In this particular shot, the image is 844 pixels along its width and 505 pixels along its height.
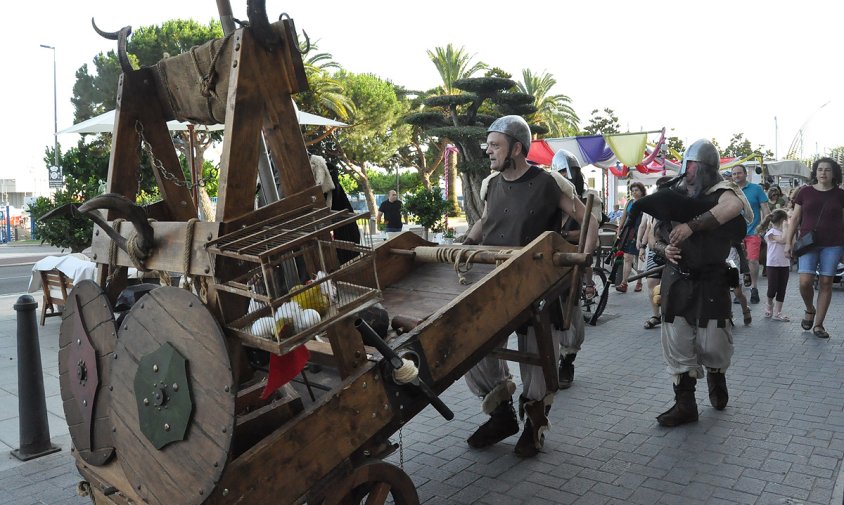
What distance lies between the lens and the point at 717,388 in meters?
5.01

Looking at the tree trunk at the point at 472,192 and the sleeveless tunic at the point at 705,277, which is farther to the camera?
the tree trunk at the point at 472,192

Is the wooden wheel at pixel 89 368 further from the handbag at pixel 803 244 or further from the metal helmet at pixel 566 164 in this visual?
the handbag at pixel 803 244

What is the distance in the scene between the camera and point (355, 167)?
42.7m

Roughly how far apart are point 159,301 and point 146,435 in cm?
48

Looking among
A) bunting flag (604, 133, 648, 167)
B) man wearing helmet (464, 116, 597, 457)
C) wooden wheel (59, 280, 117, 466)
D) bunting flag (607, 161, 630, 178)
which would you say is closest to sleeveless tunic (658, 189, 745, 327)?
man wearing helmet (464, 116, 597, 457)

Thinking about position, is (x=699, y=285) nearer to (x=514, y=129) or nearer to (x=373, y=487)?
(x=514, y=129)

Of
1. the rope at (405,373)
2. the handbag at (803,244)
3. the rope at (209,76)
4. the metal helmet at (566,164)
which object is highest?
the rope at (209,76)

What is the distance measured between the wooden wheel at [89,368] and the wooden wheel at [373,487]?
0.93m

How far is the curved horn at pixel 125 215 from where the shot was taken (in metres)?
2.45

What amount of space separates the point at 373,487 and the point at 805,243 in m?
6.43

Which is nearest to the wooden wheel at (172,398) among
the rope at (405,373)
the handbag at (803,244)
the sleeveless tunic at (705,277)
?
the rope at (405,373)

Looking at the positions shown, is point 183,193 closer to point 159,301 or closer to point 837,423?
point 159,301

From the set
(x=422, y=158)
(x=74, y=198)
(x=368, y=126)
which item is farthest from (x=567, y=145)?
(x=422, y=158)

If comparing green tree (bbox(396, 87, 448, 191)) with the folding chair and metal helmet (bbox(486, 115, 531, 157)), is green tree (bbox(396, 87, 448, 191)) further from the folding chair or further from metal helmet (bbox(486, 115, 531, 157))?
metal helmet (bbox(486, 115, 531, 157))
